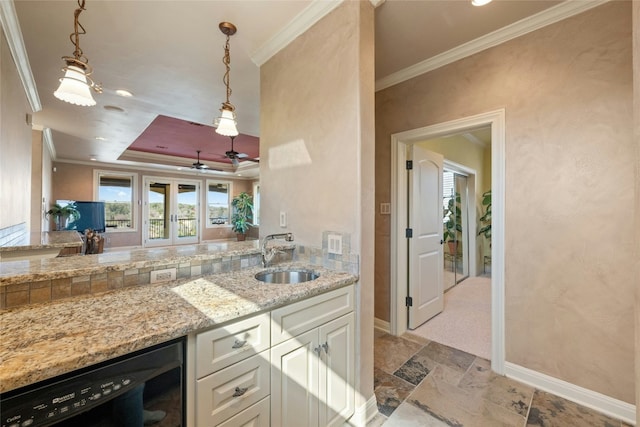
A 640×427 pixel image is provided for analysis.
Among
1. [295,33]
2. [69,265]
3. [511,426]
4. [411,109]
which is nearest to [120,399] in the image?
[69,265]

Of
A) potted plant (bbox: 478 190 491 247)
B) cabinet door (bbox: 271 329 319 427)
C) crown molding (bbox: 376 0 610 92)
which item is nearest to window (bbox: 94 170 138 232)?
crown molding (bbox: 376 0 610 92)

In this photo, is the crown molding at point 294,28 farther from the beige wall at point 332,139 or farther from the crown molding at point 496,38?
the crown molding at point 496,38

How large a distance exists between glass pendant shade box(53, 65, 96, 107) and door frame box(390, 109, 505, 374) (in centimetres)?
235

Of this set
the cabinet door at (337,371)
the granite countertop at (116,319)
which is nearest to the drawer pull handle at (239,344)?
the granite countertop at (116,319)

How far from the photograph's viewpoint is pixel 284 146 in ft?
6.79

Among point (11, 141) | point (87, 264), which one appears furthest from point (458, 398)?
point (11, 141)

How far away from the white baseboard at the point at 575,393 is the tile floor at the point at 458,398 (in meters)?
0.04

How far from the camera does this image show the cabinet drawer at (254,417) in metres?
1.03

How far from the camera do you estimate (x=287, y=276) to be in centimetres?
179

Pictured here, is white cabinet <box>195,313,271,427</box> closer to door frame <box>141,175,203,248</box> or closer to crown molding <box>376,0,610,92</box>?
crown molding <box>376,0,610,92</box>

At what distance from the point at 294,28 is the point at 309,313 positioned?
1977mm

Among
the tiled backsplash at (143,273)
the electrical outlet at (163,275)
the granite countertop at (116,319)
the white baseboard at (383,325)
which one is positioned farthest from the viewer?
the white baseboard at (383,325)

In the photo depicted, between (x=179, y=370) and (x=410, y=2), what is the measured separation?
7.77 feet

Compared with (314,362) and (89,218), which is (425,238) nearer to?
(314,362)
